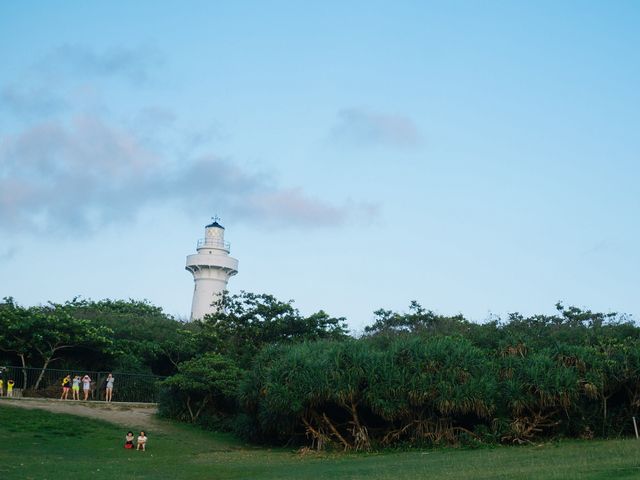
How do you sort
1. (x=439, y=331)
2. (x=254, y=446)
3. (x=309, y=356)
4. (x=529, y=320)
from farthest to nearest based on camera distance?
(x=529, y=320) → (x=439, y=331) → (x=254, y=446) → (x=309, y=356)

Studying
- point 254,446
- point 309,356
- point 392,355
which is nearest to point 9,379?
point 254,446

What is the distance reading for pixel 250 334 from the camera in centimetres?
4234

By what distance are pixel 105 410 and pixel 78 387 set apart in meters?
3.69

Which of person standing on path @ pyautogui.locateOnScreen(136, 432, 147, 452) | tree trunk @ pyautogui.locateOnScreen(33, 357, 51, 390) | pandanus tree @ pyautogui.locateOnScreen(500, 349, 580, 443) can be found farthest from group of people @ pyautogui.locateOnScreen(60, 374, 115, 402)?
pandanus tree @ pyautogui.locateOnScreen(500, 349, 580, 443)

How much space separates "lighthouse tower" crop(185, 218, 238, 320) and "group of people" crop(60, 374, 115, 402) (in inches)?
846

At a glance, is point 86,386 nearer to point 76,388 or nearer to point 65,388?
point 76,388

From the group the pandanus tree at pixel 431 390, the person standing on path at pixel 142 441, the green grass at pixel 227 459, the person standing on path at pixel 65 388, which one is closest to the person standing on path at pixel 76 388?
the person standing on path at pixel 65 388

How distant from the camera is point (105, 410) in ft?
116

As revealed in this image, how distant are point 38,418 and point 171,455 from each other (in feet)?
25.6

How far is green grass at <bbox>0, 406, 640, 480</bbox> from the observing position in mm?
19062

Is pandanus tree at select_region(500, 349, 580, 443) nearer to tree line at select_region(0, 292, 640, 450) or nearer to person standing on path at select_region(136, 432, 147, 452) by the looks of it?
tree line at select_region(0, 292, 640, 450)

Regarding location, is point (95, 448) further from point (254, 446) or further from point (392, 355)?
point (392, 355)

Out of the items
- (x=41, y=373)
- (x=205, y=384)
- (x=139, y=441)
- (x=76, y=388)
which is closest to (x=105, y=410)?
(x=76, y=388)

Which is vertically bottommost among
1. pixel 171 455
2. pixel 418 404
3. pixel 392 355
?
pixel 171 455
